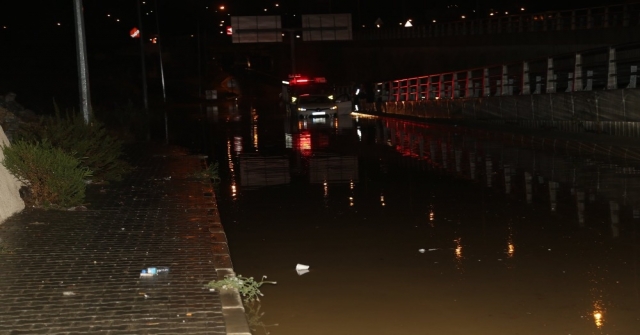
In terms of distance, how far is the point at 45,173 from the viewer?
11969mm

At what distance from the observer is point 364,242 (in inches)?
390

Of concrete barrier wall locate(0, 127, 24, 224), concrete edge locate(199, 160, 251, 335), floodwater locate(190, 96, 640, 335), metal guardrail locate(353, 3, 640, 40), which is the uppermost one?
metal guardrail locate(353, 3, 640, 40)

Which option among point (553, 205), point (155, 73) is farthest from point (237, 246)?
point (155, 73)

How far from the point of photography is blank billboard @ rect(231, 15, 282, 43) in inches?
2571

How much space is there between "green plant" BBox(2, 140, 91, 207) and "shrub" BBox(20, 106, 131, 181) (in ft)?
7.28

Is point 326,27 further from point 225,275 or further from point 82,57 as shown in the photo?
point 225,275

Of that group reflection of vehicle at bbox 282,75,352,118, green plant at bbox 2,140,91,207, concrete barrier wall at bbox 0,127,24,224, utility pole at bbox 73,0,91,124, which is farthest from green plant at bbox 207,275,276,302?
reflection of vehicle at bbox 282,75,352,118

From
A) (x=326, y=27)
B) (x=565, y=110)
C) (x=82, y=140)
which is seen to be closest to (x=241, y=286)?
(x=82, y=140)

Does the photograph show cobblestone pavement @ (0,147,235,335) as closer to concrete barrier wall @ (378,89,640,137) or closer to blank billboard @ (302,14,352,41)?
concrete barrier wall @ (378,89,640,137)

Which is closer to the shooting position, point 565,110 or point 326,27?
point 565,110

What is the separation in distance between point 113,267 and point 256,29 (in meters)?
59.2

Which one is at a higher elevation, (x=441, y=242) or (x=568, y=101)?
(x=568, y=101)

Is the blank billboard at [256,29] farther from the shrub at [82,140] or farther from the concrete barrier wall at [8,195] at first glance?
the concrete barrier wall at [8,195]

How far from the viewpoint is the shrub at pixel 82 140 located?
47.8 ft
